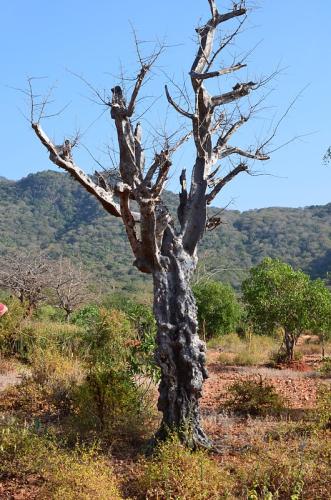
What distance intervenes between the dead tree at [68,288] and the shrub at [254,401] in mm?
12699

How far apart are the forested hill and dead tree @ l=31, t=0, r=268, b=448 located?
32844 mm

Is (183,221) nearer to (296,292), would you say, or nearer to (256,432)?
(256,432)

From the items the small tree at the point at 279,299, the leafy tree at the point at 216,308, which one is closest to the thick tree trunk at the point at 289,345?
the small tree at the point at 279,299

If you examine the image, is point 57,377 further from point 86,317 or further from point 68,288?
point 68,288

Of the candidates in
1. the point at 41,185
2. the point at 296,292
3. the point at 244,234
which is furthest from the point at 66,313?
the point at 41,185

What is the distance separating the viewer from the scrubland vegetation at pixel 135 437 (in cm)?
546

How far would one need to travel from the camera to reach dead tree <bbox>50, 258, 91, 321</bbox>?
21.8 m

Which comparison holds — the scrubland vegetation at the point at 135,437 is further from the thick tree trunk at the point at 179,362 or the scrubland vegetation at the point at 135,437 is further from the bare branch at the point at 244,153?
the bare branch at the point at 244,153

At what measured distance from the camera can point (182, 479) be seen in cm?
546

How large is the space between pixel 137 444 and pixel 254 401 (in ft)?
7.28

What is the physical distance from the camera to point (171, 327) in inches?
262

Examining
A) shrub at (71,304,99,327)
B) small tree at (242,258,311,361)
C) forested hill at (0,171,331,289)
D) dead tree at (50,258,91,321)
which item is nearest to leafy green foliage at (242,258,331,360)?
small tree at (242,258,311,361)

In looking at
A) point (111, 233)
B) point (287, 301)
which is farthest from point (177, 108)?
point (111, 233)

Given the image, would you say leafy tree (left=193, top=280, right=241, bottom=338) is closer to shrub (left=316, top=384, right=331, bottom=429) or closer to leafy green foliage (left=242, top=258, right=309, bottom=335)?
leafy green foliage (left=242, top=258, right=309, bottom=335)
